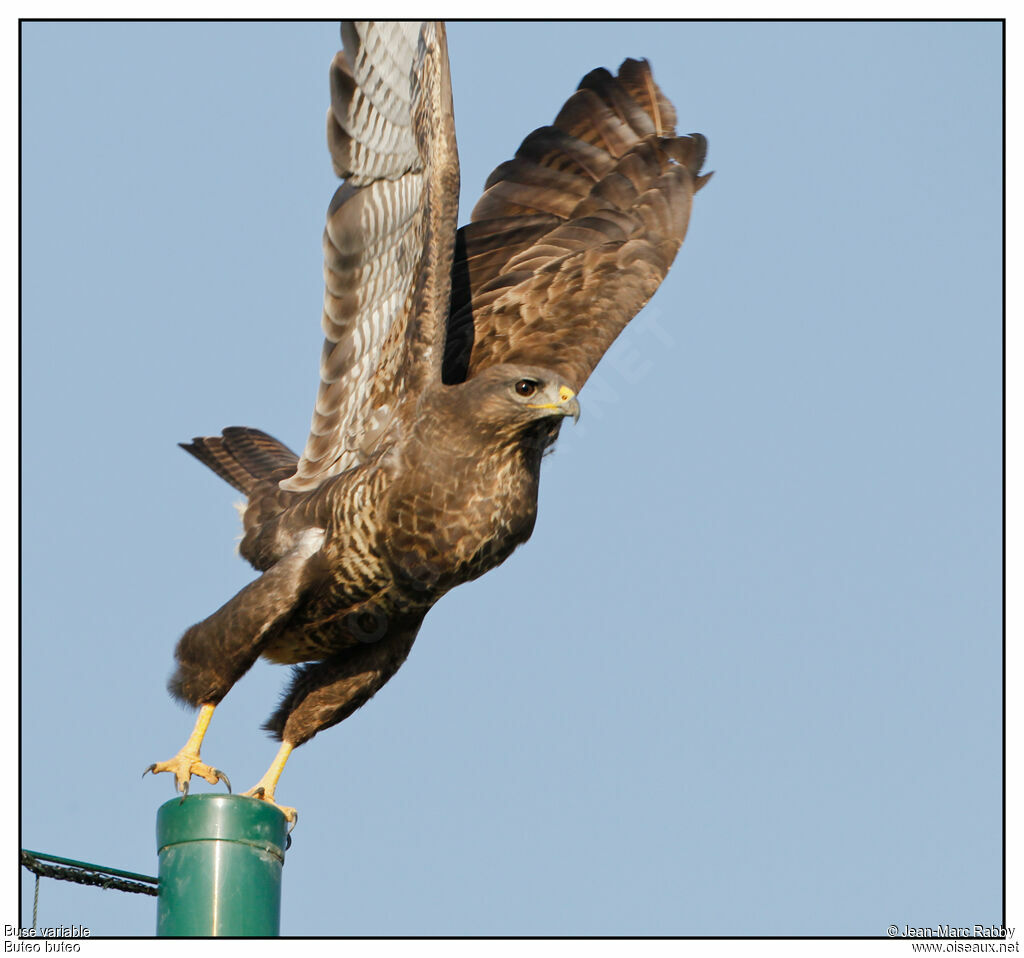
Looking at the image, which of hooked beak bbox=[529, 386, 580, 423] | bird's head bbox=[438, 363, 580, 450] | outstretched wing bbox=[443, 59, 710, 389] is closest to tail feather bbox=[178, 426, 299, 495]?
outstretched wing bbox=[443, 59, 710, 389]

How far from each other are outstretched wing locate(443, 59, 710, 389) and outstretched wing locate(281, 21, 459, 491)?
2.66 feet

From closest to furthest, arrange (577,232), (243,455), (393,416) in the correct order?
(393,416), (243,455), (577,232)

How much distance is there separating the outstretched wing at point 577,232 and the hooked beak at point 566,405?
3.99 feet

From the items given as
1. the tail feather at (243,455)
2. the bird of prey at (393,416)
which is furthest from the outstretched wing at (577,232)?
the tail feather at (243,455)

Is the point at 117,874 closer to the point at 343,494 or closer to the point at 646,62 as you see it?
the point at 343,494

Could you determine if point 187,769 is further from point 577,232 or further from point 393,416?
point 577,232

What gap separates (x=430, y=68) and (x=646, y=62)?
8.86ft

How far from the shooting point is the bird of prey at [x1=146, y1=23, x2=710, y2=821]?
262 inches

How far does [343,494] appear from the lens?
6906 millimetres

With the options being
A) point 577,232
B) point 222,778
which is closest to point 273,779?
point 222,778

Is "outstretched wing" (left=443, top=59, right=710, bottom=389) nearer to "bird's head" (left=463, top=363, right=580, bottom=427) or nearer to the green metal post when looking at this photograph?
"bird's head" (left=463, top=363, right=580, bottom=427)

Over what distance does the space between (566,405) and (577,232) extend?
2472 millimetres

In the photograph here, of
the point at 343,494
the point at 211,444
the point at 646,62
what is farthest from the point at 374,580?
the point at 646,62

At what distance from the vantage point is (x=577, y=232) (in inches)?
346
